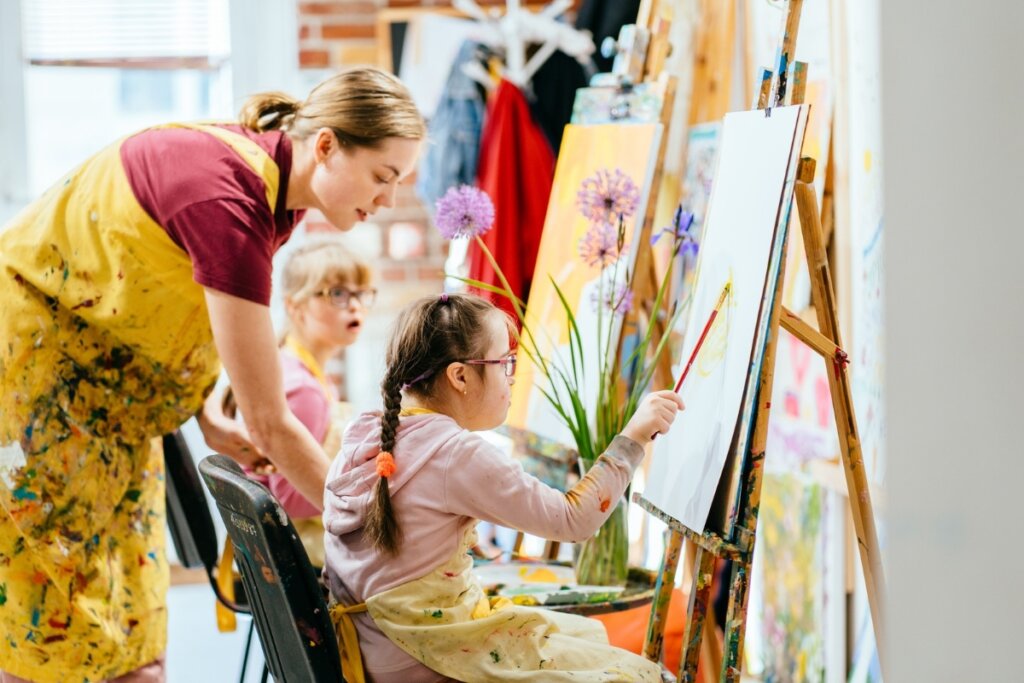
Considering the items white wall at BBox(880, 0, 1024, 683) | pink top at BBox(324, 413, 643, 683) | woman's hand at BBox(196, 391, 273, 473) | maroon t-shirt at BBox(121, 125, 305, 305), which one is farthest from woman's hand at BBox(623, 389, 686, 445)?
woman's hand at BBox(196, 391, 273, 473)

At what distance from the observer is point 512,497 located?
53.7 inches

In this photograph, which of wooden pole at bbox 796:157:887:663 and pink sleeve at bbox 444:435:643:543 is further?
wooden pole at bbox 796:157:887:663

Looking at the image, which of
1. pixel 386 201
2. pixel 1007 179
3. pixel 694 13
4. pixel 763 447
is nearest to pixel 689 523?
pixel 763 447

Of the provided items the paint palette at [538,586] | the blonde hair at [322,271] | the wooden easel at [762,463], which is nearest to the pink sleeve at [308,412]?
the blonde hair at [322,271]

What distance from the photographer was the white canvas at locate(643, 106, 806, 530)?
1.49 meters

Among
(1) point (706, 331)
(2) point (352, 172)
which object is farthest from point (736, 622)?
(2) point (352, 172)

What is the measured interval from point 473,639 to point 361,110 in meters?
0.78

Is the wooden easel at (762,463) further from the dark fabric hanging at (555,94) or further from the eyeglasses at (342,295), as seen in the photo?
the dark fabric hanging at (555,94)

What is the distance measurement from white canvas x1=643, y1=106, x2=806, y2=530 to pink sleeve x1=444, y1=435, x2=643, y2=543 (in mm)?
186

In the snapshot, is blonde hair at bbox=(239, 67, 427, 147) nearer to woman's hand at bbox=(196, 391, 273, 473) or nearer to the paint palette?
woman's hand at bbox=(196, 391, 273, 473)

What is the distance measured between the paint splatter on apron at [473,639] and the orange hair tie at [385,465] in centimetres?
13

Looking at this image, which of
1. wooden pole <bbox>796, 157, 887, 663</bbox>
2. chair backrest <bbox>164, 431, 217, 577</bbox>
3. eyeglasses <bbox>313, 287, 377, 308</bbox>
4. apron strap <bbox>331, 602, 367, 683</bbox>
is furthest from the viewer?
eyeglasses <bbox>313, 287, 377, 308</bbox>

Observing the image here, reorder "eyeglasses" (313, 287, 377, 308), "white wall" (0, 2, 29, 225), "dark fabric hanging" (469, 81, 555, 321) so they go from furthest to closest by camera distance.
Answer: "white wall" (0, 2, 29, 225), "dark fabric hanging" (469, 81, 555, 321), "eyeglasses" (313, 287, 377, 308)

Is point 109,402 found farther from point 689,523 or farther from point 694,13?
point 694,13
